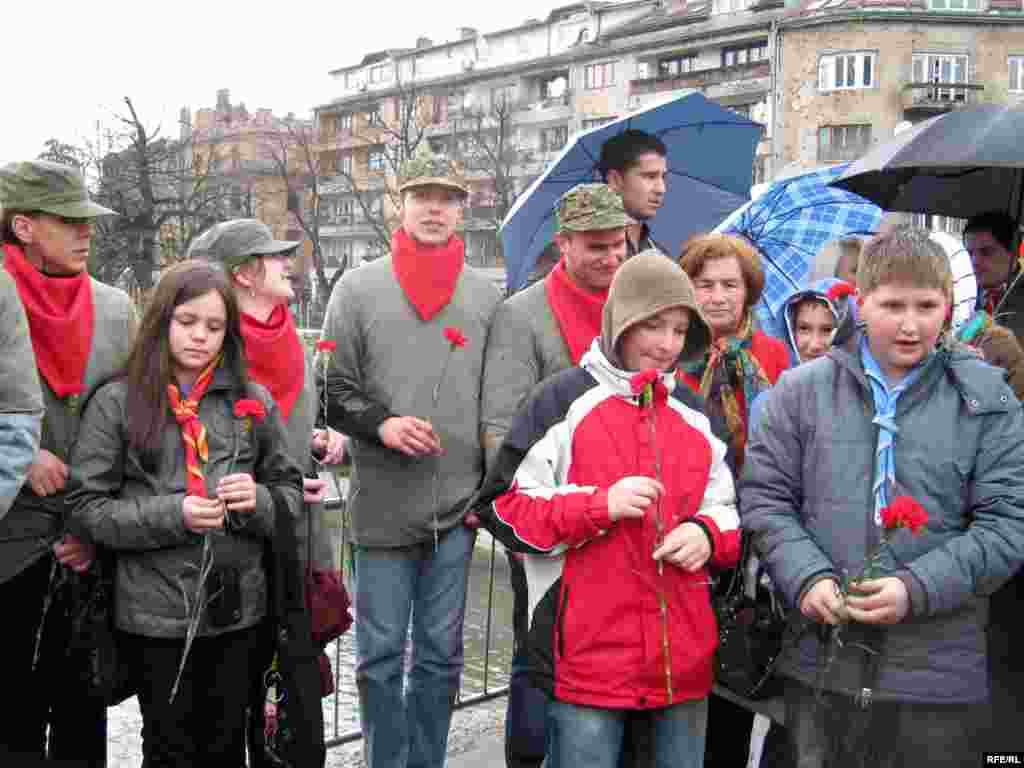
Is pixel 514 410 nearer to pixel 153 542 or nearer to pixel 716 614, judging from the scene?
pixel 716 614

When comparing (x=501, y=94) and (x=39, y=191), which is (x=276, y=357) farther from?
(x=501, y=94)

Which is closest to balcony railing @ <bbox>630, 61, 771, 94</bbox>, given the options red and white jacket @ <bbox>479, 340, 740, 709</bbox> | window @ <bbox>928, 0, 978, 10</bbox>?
window @ <bbox>928, 0, 978, 10</bbox>

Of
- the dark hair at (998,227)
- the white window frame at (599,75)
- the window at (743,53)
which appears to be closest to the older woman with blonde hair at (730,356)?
the dark hair at (998,227)

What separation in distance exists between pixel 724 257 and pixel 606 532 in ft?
3.71

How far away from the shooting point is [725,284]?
374cm

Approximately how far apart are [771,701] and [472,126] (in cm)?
6606

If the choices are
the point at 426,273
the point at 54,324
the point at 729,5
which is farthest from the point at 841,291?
the point at 729,5

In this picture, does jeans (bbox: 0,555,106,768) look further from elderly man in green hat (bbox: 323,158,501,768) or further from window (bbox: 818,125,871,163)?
window (bbox: 818,125,871,163)

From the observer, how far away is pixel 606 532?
3.13m

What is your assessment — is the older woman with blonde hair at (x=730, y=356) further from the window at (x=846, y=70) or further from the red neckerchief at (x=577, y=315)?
the window at (x=846, y=70)

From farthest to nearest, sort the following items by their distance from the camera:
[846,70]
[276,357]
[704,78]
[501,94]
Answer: [501,94] → [704,78] → [846,70] → [276,357]

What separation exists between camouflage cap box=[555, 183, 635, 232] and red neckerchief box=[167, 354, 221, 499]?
140cm

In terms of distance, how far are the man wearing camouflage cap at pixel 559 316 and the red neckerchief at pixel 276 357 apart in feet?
2.21

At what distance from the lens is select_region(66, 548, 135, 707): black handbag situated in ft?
10.7
